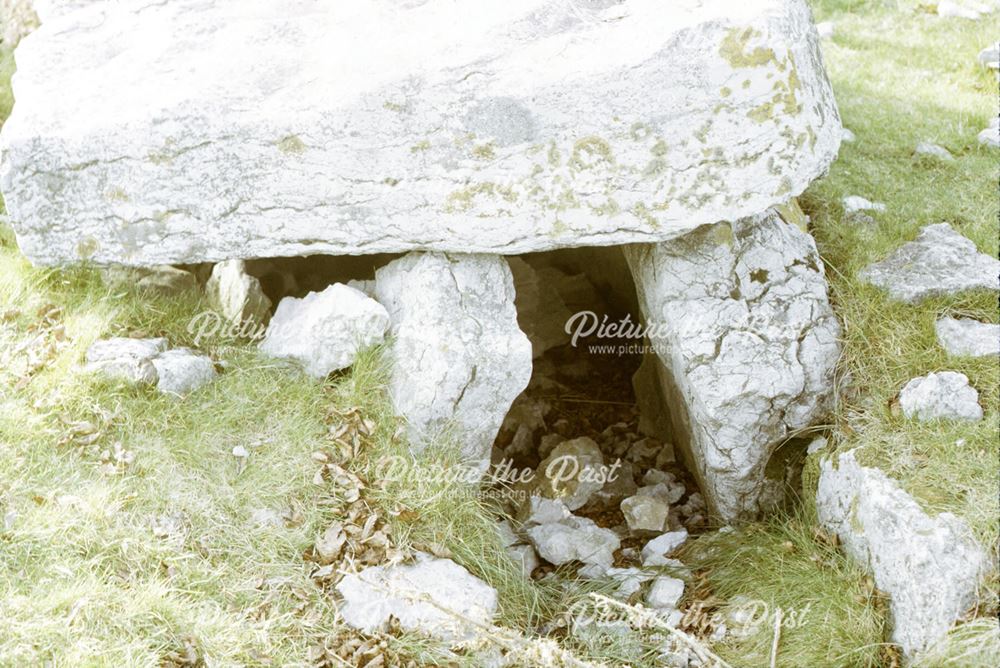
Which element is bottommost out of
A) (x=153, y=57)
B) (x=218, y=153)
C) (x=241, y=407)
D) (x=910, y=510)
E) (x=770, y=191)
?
(x=910, y=510)

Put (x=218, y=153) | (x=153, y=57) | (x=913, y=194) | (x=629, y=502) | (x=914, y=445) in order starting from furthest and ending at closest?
(x=913, y=194), (x=629, y=502), (x=153, y=57), (x=218, y=153), (x=914, y=445)

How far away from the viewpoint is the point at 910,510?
3922 millimetres

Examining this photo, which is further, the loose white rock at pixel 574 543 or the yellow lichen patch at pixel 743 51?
the loose white rock at pixel 574 543

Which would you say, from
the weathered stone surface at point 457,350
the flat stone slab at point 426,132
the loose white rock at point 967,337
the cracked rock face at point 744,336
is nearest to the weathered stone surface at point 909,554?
the cracked rock face at point 744,336

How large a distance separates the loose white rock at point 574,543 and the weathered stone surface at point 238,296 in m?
2.00

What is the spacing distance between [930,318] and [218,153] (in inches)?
144

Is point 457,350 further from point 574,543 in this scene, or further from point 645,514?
point 645,514

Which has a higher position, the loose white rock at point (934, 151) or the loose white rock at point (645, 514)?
the loose white rock at point (934, 151)

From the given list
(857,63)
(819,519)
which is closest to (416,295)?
(819,519)

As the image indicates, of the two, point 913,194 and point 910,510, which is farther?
point 913,194

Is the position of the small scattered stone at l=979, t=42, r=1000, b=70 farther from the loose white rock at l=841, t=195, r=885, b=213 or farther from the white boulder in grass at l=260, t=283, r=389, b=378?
the white boulder in grass at l=260, t=283, r=389, b=378

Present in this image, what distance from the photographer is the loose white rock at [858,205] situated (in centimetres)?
568

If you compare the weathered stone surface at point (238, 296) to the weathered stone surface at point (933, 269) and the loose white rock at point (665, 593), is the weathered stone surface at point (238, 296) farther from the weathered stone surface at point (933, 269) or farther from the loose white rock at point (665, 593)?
the weathered stone surface at point (933, 269)

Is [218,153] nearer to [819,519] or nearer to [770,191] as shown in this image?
[770,191]
